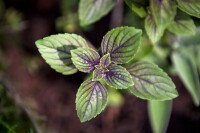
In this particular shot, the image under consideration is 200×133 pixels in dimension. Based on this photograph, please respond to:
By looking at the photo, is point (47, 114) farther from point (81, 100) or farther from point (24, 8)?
point (81, 100)

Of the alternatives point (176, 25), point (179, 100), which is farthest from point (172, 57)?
point (179, 100)

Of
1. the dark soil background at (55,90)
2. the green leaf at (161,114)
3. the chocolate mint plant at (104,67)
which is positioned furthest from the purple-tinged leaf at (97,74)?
the dark soil background at (55,90)

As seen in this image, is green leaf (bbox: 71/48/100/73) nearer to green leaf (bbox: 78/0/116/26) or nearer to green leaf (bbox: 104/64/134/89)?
green leaf (bbox: 104/64/134/89)

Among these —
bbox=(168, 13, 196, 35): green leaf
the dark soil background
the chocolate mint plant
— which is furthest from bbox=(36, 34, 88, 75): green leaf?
the dark soil background

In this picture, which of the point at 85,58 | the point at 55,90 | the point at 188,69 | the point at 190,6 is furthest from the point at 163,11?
the point at 55,90

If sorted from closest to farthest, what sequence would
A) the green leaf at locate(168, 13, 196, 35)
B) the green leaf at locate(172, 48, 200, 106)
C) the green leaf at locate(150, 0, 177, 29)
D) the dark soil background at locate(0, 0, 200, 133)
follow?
the green leaf at locate(150, 0, 177, 29) → the green leaf at locate(168, 13, 196, 35) → the green leaf at locate(172, 48, 200, 106) → the dark soil background at locate(0, 0, 200, 133)

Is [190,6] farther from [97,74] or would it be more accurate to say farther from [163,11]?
[97,74]
